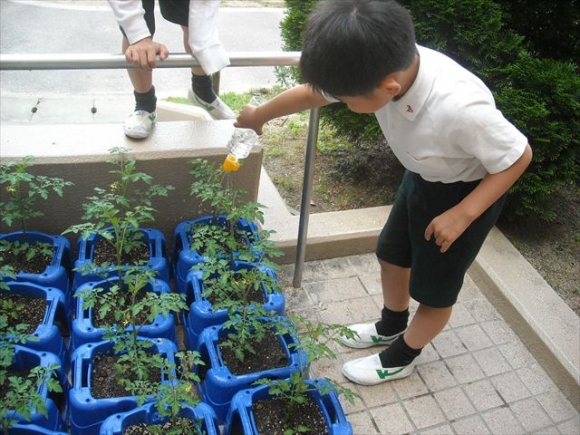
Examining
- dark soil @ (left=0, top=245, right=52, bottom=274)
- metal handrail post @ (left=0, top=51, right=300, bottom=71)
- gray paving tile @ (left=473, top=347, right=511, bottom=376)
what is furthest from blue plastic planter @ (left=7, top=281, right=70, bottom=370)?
gray paving tile @ (left=473, top=347, right=511, bottom=376)

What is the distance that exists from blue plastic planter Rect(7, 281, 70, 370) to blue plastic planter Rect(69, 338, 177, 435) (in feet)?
0.44

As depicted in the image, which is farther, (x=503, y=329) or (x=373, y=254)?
(x=373, y=254)

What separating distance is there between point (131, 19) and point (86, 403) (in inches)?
61.9

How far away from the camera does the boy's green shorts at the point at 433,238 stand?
6.51 feet

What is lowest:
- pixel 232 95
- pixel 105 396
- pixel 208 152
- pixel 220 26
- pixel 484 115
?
pixel 220 26

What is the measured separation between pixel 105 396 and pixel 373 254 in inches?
66.0

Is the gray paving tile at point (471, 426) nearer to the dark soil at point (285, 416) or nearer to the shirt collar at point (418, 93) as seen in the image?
the dark soil at point (285, 416)

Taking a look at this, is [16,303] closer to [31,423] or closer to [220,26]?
[31,423]

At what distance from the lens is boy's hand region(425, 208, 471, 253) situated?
1821mm

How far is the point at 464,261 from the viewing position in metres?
2.06

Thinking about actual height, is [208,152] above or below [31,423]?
above

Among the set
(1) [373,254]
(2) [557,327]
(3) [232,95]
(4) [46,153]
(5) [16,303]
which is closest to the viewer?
(5) [16,303]

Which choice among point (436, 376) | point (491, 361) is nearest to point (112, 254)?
point (436, 376)

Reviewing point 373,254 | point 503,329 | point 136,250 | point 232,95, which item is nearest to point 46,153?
point 136,250
